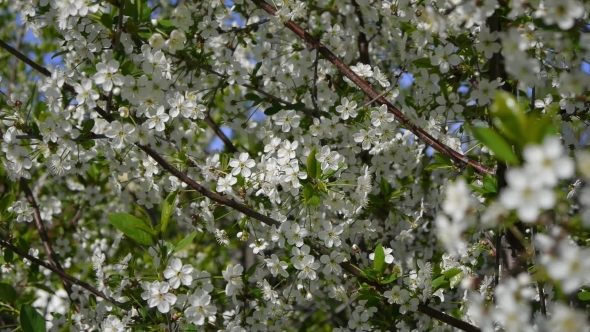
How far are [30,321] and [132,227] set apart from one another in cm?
81

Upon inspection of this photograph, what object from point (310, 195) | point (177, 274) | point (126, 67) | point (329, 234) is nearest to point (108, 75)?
point (126, 67)

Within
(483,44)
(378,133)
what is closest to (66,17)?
(378,133)

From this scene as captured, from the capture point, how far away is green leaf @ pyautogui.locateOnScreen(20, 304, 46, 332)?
2.94 m

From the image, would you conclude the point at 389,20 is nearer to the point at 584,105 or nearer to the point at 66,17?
the point at 584,105

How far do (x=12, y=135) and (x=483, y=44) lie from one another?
2254 mm

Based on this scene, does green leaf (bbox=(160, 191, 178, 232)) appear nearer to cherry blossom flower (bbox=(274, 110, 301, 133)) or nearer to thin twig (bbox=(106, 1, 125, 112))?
thin twig (bbox=(106, 1, 125, 112))

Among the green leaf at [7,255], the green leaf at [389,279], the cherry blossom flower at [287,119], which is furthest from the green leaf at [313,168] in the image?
the green leaf at [7,255]

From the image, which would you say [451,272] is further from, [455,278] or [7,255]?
[7,255]

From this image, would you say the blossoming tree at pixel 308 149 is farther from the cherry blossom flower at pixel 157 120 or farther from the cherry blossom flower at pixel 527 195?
the cherry blossom flower at pixel 527 195

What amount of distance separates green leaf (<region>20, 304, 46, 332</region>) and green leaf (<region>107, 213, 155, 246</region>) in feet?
2.44

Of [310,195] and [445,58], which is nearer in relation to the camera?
[310,195]

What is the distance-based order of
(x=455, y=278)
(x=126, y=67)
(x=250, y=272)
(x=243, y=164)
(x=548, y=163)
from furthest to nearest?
(x=250, y=272) < (x=243, y=164) < (x=455, y=278) < (x=126, y=67) < (x=548, y=163)

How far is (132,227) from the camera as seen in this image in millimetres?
2623

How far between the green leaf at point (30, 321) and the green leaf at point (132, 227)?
2.44ft
